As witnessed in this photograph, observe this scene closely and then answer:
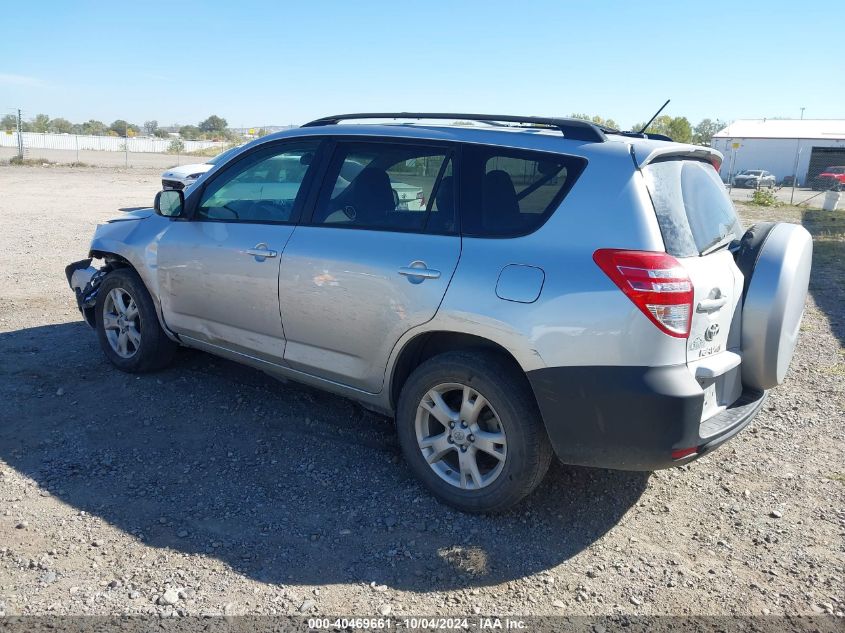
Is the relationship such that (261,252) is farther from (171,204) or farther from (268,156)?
(171,204)

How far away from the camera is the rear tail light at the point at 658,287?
3.09 meters

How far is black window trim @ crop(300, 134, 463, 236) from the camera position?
3.77 metres

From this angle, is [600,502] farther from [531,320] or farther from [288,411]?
[288,411]

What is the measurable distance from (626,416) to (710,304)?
63cm

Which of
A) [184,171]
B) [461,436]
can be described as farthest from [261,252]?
[184,171]

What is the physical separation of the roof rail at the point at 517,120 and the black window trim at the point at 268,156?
0.26 metres

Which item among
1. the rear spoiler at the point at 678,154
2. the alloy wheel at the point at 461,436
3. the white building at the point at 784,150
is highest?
the white building at the point at 784,150

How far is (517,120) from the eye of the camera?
3.90m

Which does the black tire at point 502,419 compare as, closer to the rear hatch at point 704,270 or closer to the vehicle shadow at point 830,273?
the rear hatch at point 704,270

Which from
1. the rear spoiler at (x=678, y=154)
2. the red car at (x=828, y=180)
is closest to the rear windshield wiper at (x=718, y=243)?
the rear spoiler at (x=678, y=154)

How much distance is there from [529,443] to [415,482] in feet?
2.79

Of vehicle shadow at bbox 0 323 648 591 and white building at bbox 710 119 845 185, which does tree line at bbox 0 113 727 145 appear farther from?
vehicle shadow at bbox 0 323 648 591

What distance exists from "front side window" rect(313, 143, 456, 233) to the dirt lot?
1397 mm

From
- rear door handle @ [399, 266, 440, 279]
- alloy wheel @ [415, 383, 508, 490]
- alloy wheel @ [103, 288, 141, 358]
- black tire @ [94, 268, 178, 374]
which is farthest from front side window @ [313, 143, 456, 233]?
alloy wheel @ [103, 288, 141, 358]
